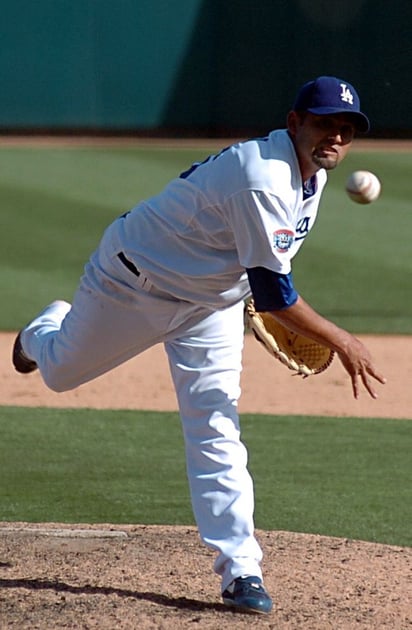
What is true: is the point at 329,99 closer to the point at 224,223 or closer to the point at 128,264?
the point at 224,223

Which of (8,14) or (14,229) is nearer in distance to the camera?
(14,229)

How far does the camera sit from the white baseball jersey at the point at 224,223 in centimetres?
377

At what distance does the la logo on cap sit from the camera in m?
3.82

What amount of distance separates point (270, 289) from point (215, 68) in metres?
17.9

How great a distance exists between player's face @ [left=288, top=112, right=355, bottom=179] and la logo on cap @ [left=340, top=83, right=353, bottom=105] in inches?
2.0

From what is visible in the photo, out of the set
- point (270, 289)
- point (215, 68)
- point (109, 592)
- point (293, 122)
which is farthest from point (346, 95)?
point (215, 68)

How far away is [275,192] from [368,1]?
1842 centimetres

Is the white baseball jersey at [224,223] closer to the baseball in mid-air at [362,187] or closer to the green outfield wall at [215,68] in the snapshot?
the baseball in mid-air at [362,187]

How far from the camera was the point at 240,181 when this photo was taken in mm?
3797

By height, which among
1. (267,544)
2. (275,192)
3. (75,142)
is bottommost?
(75,142)

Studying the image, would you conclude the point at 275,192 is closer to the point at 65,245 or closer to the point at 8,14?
the point at 65,245

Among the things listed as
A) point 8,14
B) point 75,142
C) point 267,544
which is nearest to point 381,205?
point 75,142

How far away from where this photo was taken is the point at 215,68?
21234 mm

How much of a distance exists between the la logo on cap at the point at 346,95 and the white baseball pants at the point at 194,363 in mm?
850
